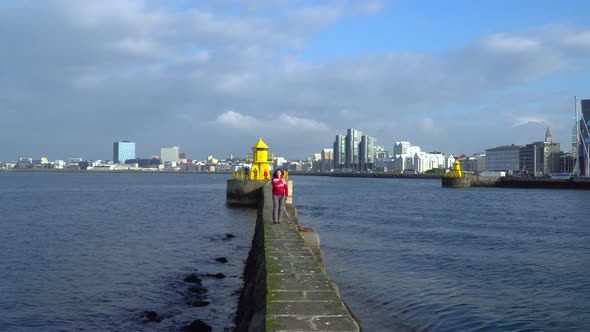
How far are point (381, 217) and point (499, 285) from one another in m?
20.9

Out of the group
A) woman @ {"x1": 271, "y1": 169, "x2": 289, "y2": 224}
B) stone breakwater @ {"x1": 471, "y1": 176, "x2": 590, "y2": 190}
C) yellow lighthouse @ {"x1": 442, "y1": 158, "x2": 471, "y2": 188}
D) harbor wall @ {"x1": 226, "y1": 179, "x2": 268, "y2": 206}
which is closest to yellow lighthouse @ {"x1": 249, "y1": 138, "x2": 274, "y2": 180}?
harbor wall @ {"x1": 226, "y1": 179, "x2": 268, "y2": 206}

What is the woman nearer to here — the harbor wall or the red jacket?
the red jacket

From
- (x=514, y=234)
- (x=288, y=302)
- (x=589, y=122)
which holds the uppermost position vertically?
(x=589, y=122)

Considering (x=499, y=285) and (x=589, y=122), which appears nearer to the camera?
(x=499, y=285)

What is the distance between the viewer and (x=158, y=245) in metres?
21.6

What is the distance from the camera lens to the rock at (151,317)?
11102 millimetres

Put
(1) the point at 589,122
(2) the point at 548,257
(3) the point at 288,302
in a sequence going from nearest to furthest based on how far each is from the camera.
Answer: (3) the point at 288,302 < (2) the point at 548,257 < (1) the point at 589,122

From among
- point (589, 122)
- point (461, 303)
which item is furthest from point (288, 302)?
point (589, 122)

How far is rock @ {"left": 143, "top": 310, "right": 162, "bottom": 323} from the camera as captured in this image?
11.1 meters

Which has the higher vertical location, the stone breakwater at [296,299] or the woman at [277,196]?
the woman at [277,196]

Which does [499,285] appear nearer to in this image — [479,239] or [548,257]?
[548,257]

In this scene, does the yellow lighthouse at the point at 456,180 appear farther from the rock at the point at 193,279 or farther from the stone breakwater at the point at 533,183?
the rock at the point at 193,279

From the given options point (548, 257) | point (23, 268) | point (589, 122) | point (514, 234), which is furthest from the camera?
point (589, 122)

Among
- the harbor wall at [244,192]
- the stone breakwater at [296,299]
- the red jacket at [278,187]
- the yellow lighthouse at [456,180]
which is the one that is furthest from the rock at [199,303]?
the yellow lighthouse at [456,180]
